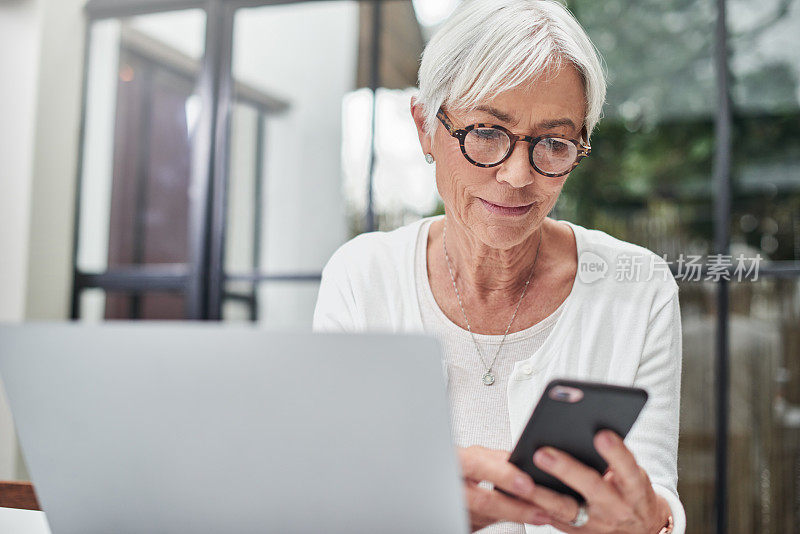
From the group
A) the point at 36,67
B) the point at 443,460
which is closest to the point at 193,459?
the point at 443,460

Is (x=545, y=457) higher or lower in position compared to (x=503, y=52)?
lower

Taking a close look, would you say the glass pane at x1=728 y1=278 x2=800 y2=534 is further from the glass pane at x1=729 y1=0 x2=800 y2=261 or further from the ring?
the ring

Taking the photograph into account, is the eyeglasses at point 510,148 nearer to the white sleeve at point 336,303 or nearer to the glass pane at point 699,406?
the white sleeve at point 336,303

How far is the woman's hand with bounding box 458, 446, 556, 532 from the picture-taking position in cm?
71

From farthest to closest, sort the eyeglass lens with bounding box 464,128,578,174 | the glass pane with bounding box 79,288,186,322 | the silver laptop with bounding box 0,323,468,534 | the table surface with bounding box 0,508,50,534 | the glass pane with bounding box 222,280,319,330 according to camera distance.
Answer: the glass pane with bounding box 79,288,186,322 < the glass pane with bounding box 222,280,319,330 < the eyeglass lens with bounding box 464,128,578,174 < the table surface with bounding box 0,508,50,534 < the silver laptop with bounding box 0,323,468,534

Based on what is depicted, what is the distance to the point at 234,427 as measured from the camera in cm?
59

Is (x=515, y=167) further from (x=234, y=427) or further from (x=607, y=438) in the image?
(x=234, y=427)

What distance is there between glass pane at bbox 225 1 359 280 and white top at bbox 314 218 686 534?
1.46 m

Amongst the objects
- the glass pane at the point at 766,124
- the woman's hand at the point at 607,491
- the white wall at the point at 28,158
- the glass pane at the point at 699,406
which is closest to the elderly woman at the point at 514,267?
the woman's hand at the point at 607,491

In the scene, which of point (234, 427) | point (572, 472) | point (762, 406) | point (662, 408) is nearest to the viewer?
point (234, 427)

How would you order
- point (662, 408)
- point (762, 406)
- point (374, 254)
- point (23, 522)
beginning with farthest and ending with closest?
point (762, 406) → point (374, 254) → point (662, 408) → point (23, 522)

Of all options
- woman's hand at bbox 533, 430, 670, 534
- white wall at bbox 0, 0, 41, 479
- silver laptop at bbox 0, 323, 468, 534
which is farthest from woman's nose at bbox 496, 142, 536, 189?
white wall at bbox 0, 0, 41, 479

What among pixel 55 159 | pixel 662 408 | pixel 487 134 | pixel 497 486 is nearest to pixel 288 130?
pixel 55 159

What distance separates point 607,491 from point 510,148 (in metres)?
0.57
